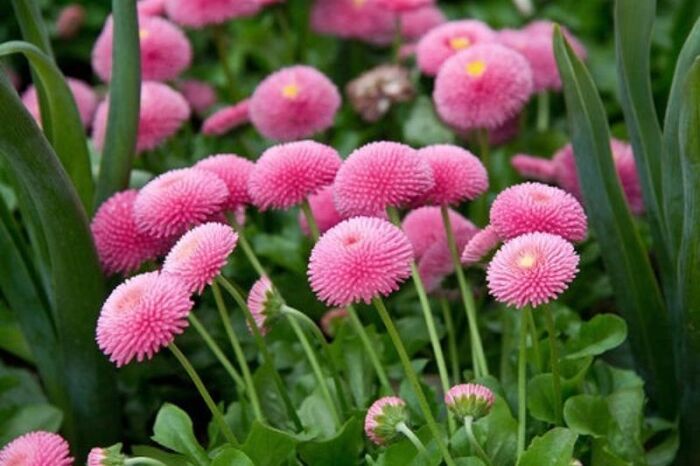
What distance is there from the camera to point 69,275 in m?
1.00

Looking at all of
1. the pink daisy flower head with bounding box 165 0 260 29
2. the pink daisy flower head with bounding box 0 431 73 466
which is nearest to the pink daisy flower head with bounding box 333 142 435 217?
the pink daisy flower head with bounding box 0 431 73 466

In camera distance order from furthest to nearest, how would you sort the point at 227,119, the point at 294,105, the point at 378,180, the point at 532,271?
the point at 227,119, the point at 294,105, the point at 378,180, the point at 532,271

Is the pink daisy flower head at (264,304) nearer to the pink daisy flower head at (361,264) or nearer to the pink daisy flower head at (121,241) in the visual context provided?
the pink daisy flower head at (361,264)

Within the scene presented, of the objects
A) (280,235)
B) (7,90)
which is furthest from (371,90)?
(7,90)

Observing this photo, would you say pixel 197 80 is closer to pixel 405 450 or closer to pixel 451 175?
pixel 451 175

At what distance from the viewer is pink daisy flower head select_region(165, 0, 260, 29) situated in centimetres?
138

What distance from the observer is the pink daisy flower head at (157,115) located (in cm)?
127

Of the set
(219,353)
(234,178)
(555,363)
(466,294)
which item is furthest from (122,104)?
(555,363)

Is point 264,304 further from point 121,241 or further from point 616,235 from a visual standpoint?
point 616,235

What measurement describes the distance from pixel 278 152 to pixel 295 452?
0.25 m

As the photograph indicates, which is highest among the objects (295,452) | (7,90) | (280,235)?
(7,90)

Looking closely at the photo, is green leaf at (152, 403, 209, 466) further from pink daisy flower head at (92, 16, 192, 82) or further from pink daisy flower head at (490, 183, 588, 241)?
pink daisy flower head at (92, 16, 192, 82)

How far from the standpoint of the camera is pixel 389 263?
0.77m

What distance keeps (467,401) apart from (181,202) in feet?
0.97
